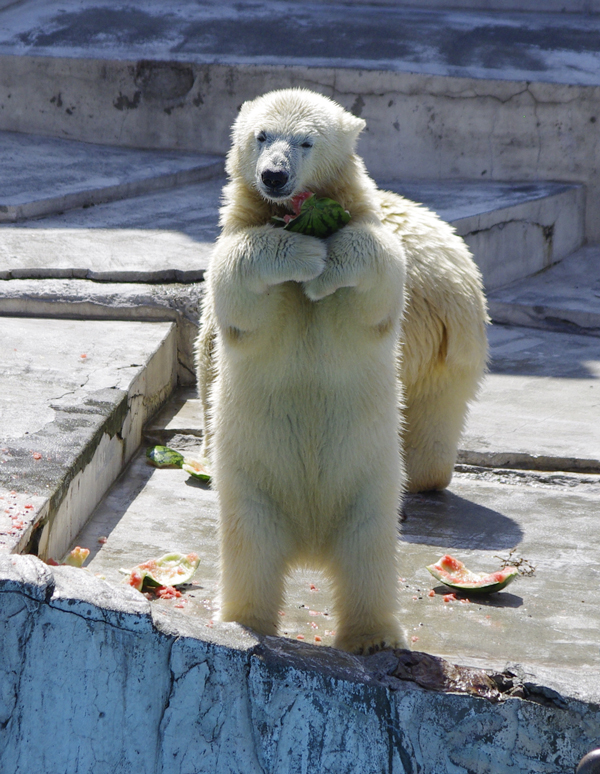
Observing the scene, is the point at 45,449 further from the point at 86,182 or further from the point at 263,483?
the point at 86,182

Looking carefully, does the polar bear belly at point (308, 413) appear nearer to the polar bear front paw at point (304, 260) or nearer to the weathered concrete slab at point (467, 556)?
the polar bear front paw at point (304, 260)

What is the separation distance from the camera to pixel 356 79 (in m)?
6.55

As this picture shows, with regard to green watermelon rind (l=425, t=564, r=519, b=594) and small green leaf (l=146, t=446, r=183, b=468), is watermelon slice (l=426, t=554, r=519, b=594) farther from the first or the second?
small green leaf (l=146, t=446, r=183, b=468)

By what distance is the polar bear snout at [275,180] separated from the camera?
7.23 ft

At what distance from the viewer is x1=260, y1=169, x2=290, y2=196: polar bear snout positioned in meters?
2.20

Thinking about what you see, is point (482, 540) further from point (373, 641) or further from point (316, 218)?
point (316, 218)

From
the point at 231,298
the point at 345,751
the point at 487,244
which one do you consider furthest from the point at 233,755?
the point at 487,244

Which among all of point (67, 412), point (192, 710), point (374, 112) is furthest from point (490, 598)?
point (374, 112)

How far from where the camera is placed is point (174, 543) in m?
3.04

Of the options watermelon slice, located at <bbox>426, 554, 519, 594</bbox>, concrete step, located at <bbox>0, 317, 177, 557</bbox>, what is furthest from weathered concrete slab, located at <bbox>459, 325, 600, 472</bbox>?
concrete step, located at <bbox>0, 317, 177, 557</bbox>

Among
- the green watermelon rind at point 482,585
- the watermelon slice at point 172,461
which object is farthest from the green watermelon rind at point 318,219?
the watermelon slice at point 172,461

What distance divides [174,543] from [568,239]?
4.40 metres

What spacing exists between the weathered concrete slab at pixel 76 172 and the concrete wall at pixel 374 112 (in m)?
0.19

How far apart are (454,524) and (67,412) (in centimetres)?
135
